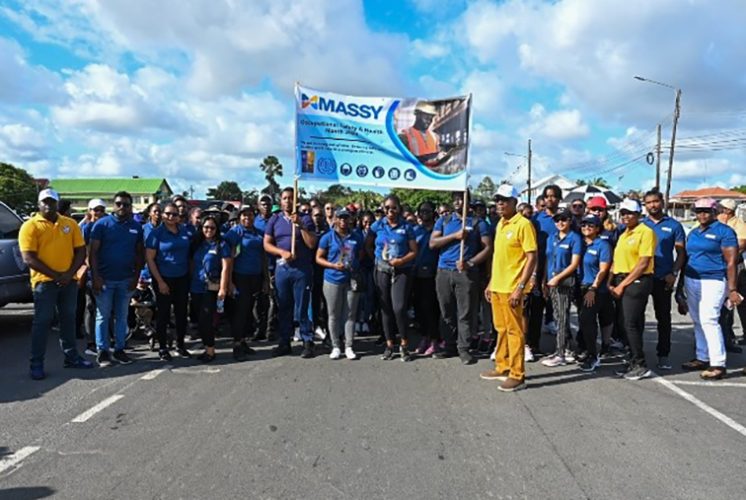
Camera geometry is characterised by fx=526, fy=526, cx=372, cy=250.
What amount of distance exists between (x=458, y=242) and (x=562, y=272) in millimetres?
1233

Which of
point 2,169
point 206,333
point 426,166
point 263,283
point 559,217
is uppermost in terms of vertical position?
point 2,169

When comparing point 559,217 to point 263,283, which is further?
point 263,283

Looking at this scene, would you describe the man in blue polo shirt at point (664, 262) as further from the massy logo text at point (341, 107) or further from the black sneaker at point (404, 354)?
the massy logo text at point (341, 107)

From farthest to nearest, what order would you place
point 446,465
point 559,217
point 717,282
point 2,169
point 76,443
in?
1. point 2,169
2. point 559,217
3. point 717,282
4. point 76,443
5. point 446,465

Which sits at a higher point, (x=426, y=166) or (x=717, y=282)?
(x=426, y=166)

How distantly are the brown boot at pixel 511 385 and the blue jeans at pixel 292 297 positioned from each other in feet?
8.06

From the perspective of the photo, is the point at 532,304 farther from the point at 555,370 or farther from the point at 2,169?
the point at 2,169

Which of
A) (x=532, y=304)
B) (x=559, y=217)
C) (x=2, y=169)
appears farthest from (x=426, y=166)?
(x=2, y=169)

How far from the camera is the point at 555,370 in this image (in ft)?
19.8

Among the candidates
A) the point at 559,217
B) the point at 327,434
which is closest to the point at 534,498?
the point at 327,434

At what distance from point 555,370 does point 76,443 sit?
4.80 meters

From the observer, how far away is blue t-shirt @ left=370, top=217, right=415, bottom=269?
6.29 m

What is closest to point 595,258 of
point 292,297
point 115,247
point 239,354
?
point 292,297

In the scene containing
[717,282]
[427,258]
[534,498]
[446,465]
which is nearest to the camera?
[534,498]
